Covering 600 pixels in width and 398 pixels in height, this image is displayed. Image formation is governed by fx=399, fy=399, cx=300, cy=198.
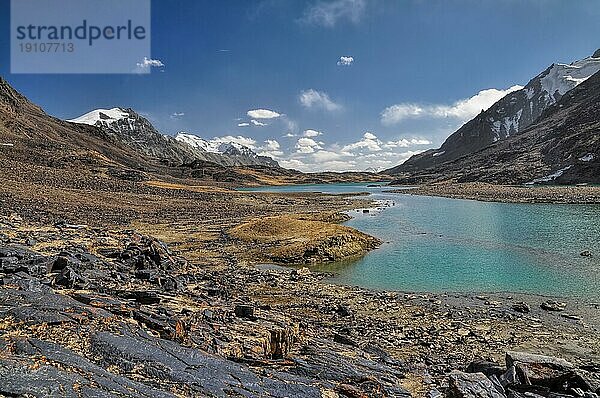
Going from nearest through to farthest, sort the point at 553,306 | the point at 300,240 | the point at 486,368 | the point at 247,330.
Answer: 1. the point at 486,368
2. the point at 247,330
3. the point at 553,306
4. the point at 300,240

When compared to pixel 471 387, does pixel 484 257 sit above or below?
below

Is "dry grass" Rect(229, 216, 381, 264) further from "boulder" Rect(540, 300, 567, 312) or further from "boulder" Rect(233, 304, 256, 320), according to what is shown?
"boulder" Rect(233, 304, 256, 320)

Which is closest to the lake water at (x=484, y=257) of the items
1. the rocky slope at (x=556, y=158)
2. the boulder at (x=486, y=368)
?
the boulder at (x=486, y=368)

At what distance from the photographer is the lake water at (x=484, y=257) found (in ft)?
89.2

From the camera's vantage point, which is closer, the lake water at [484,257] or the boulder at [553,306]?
the boulder at [553,306]

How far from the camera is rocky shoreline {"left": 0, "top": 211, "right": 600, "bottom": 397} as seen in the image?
862cm

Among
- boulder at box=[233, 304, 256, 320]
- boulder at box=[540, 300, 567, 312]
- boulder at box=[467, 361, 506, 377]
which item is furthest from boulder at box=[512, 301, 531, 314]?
boulder at box=[233, 304, 256, 320]

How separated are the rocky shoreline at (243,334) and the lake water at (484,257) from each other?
297 cm

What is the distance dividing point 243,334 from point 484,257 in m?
28.3

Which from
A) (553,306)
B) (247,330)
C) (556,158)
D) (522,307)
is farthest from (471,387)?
(556,158)

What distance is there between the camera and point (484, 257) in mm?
35406

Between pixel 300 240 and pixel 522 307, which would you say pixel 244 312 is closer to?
pixel 522 307

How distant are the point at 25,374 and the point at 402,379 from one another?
9978mm

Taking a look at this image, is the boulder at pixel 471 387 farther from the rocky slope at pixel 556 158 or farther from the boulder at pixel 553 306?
the rocky slope at pixel 556 158
